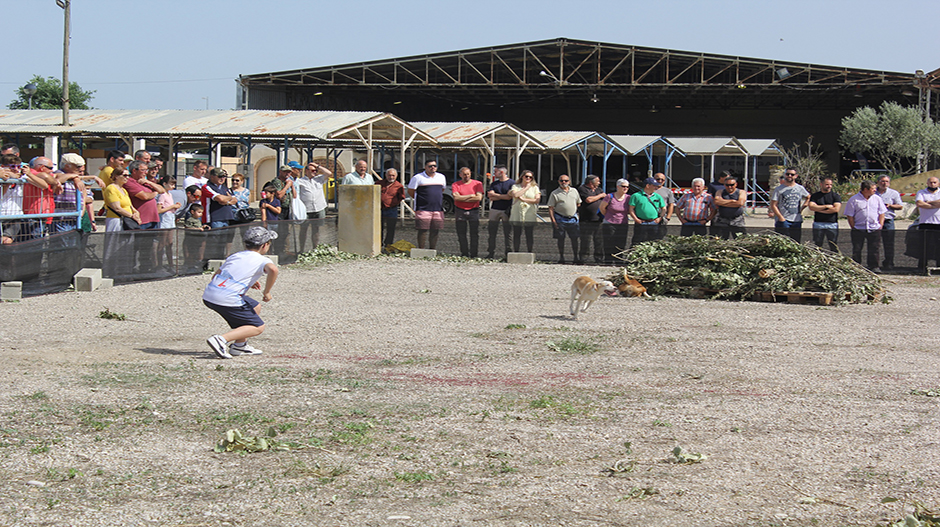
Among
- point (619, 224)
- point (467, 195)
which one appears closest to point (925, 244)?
point (619, 224)

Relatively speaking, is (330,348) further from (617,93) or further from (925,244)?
(617,93)

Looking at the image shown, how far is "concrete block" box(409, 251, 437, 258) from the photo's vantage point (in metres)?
17.9

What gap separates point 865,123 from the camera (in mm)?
46719

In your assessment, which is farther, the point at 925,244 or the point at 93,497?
the point at 925,244

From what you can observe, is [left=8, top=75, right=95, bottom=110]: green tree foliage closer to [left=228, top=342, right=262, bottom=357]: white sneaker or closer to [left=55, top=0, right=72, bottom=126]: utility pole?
[left=55, top=0, right=72, bottom=126]: utility pole

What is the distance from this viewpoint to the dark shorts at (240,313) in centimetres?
793

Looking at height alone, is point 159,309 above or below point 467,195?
below

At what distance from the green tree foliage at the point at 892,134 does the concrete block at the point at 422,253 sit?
1317 inches

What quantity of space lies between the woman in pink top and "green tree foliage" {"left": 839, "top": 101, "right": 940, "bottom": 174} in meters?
32.3

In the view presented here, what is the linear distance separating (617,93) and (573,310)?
39885 mm

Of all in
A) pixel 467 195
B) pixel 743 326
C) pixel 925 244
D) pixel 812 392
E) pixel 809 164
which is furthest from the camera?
pixel 809 164

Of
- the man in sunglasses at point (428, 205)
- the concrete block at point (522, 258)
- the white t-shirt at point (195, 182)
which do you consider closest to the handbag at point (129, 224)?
the white t-shirt at point (195, 182)

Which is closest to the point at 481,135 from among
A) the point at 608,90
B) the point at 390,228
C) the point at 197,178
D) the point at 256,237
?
the point at 390,228

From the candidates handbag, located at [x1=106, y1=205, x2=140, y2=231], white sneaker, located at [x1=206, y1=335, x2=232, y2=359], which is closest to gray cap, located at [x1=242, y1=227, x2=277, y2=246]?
white sneaker, located at [x1=206, y1=335, x2=232, y2=359]
